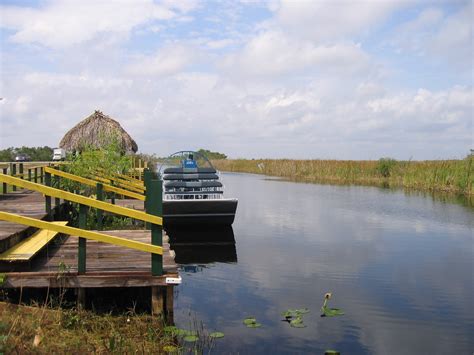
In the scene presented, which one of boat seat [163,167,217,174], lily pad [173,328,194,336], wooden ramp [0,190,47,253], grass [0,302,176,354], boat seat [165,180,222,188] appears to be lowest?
lily pad [173,328,194,336]

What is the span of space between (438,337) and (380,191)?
85.3ft

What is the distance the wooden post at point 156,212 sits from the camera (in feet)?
22.2

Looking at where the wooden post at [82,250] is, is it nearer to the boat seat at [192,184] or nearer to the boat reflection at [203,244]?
the boat reflection at [203,244]

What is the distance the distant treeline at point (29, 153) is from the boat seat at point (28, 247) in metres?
45.6

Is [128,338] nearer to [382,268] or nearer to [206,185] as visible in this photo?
[382,268]

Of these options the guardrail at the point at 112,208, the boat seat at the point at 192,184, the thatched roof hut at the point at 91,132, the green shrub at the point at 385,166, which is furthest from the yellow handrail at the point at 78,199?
the green shrub at the point at 385,166

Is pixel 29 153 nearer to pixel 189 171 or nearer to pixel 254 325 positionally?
pixel 189 171

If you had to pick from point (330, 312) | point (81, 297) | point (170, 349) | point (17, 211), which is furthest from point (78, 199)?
point (17, 211)

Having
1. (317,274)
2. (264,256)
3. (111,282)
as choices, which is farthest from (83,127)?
(111,282)

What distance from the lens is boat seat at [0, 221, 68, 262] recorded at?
6.96 metres

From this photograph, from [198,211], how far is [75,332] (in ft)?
31.5

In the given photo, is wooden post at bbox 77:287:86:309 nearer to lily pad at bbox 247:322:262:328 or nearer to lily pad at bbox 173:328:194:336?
lily pad at bbox 173:328:194:336

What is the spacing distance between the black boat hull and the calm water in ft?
3.11

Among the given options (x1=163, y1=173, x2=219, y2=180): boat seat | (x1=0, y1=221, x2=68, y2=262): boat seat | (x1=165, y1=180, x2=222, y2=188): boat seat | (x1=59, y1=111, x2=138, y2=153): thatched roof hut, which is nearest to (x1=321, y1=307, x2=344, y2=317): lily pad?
(x1=0, y1=221, x2=68, y2=262): boat seat
